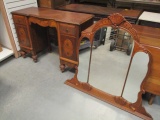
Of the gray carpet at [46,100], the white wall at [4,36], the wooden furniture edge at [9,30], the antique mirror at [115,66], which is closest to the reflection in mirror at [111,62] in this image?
the antique mirror at [115,66]

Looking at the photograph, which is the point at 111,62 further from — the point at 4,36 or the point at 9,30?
the point at 4,36

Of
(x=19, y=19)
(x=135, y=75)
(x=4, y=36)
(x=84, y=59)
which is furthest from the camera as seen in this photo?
(x=4, y=36)

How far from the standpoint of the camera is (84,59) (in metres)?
1.60

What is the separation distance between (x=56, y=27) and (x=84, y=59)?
504 mm

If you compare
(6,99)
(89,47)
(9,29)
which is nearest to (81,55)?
(89,47)

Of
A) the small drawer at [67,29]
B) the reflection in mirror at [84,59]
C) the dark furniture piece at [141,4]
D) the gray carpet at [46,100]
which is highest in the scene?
the dark furniture piece at [141,4]

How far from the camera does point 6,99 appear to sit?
1555 mm

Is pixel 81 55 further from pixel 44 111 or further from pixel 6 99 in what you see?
pixel 6 99

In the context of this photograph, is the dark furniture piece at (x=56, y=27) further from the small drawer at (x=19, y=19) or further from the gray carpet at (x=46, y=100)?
the gray carpet at (x=46, y=100)

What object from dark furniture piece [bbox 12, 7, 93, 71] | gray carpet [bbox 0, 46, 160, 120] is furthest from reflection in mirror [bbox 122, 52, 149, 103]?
dark furniture piece [bbox 12, 7, 93, 71]

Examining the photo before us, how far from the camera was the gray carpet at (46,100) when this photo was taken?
1.39 m

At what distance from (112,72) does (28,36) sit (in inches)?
50.0

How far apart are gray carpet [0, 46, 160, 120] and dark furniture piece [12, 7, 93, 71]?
0.26m

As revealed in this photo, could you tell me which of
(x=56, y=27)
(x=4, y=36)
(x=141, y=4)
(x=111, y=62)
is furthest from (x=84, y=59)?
(x=141, y=4)
